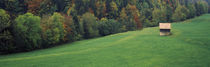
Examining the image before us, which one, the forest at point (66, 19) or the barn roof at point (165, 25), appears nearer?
the forest at point (66, 19)

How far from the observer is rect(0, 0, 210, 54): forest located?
137ft

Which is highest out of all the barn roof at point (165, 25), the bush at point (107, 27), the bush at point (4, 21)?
the bush at point (4, 21)

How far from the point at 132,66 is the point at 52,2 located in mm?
61875

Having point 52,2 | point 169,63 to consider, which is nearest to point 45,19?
point 52,2

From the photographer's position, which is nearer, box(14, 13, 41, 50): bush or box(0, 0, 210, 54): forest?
box(14, 13, 41, 50): bush

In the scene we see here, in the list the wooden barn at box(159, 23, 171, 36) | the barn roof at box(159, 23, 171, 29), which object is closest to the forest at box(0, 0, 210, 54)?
the wooden barn at box(159, 23, 171, 36)

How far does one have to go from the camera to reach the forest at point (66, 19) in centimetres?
4191

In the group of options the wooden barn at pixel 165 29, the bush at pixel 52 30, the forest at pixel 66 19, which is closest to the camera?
the forest at pixel 66 19

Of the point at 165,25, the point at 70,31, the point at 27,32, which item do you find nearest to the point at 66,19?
the point at 70,31

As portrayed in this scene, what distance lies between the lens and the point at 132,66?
2359 cm

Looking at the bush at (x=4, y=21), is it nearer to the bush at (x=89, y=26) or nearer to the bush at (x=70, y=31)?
the bush at (x=70, y=31)

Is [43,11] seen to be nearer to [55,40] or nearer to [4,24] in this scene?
[55,40]

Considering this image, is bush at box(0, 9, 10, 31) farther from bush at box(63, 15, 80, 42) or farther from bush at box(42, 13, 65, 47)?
bush at box(63, 15, 80, 42)

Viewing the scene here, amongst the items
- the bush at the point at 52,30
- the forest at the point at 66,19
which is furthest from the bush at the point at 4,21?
the bush at the point at 52,30
